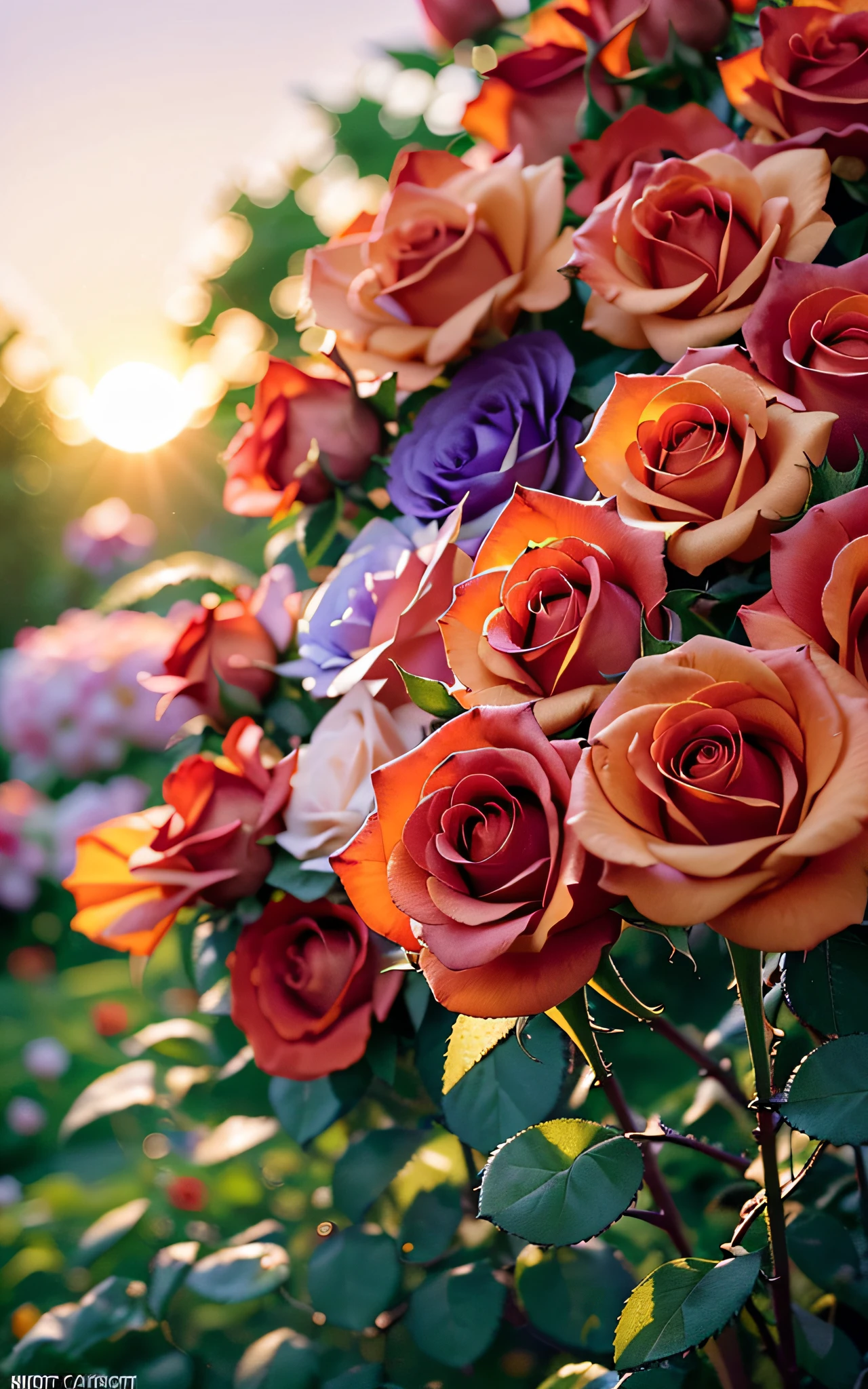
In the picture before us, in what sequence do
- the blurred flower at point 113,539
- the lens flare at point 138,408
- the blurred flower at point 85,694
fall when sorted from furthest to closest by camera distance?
the blurred flower at point 113,539 < the blurred flower at point 85,694 < the lens flare at point 138,408

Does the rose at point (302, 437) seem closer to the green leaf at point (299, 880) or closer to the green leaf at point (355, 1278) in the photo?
the green leaf at point (299, 880)

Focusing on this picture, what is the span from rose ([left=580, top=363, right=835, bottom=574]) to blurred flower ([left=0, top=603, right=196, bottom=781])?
855mm

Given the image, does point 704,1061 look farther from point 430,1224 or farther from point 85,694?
point 85,694

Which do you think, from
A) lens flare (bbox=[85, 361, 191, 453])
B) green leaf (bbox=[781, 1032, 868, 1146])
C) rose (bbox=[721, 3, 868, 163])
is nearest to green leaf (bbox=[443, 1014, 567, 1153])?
green leaf (bbox=[781, 1032, 868, 1146])

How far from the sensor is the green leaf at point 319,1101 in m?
0.54

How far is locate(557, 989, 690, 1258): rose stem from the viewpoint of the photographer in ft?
1.13

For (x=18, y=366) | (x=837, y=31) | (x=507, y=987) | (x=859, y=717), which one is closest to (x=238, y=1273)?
(x=507, y=987)

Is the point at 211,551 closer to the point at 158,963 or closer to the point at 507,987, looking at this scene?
the point at 158,963

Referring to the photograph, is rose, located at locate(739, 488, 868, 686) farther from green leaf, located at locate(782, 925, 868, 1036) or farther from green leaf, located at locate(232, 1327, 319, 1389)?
green leaf, located at locate(232, 1327, 319, 1389)

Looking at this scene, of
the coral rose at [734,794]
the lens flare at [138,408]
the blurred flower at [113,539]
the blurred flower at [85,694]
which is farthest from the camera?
the blurred flower at [113,539]

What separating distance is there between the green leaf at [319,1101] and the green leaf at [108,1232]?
27cm

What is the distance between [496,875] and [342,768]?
0.65 ft

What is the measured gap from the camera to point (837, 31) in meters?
0.52

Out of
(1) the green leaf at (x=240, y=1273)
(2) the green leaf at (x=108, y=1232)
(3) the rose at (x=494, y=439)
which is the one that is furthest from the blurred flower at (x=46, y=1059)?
(3) the rose at (x=494, y=439)
